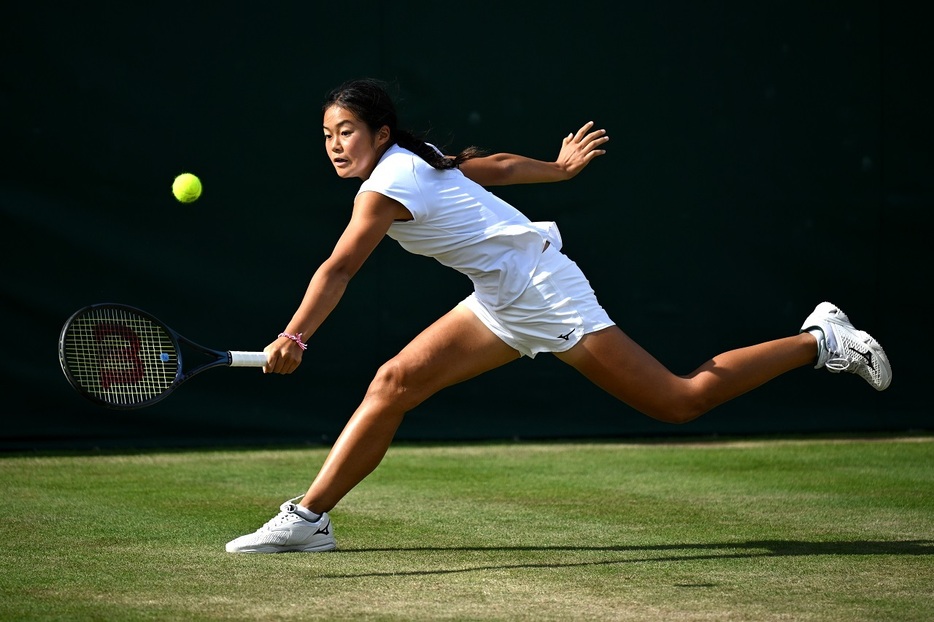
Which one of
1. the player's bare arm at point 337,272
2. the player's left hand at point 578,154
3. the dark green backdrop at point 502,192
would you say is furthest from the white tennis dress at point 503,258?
the dark green backdrop at point 502,192

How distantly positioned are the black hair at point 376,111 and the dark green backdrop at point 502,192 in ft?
7.53

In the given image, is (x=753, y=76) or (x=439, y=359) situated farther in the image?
(x=753, y=76)

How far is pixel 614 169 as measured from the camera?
681 centimetres

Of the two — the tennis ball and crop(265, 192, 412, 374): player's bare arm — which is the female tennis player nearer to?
crop(265, 192, 412, 374): player's bare arm

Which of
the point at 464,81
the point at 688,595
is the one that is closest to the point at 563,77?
the point at 464,81

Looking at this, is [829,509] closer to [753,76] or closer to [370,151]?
[370,151]

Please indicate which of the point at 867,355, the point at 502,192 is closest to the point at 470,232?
the point at 867,355

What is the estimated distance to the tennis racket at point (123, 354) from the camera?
3594 millimetres

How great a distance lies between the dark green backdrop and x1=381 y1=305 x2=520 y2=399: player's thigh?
2.50m

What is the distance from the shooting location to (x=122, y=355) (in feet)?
12.1

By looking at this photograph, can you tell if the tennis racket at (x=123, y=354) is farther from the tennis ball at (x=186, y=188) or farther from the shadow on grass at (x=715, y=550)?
the tennis ball at (x=186, y=188)

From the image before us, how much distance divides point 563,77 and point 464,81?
0.53 metres

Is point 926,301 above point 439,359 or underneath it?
above

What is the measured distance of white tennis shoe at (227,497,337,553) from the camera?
3.73 m
